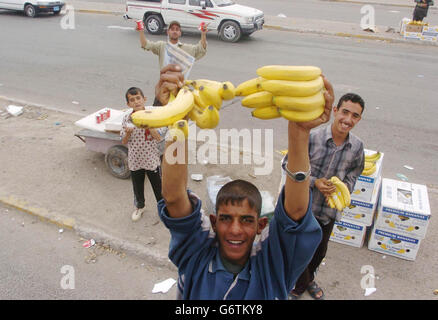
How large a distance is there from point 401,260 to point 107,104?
6875 millimetres

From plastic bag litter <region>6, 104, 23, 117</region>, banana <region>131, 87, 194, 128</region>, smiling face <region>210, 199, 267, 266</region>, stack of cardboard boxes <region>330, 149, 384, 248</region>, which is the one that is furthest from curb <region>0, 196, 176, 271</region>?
plastic bag litter <region>6, 104, 23, 117</region>

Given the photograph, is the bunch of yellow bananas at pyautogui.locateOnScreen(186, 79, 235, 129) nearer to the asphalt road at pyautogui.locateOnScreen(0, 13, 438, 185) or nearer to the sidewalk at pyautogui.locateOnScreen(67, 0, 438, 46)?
the asphalt road at pyautogui.locateOnScreen(0, 13, 438, 185)

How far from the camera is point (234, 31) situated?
1402 centimetres

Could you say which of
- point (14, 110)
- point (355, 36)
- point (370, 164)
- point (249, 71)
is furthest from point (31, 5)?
point (370, 164)

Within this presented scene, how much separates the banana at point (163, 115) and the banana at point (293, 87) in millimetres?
411

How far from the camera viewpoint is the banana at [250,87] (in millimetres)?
1668

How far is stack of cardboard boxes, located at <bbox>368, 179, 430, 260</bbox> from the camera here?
405cm

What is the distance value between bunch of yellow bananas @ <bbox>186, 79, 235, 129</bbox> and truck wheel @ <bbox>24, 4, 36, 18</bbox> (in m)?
19.7

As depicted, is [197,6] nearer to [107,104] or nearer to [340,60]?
[340,60]

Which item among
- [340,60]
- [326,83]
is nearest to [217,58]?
[340,60]

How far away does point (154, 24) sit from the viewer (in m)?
15.0

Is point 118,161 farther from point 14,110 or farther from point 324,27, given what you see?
point 324,27

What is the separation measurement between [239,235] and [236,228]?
0.04 m

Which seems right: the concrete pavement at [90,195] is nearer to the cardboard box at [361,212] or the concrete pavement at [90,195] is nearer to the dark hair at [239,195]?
the cardboard box at [361,212]
